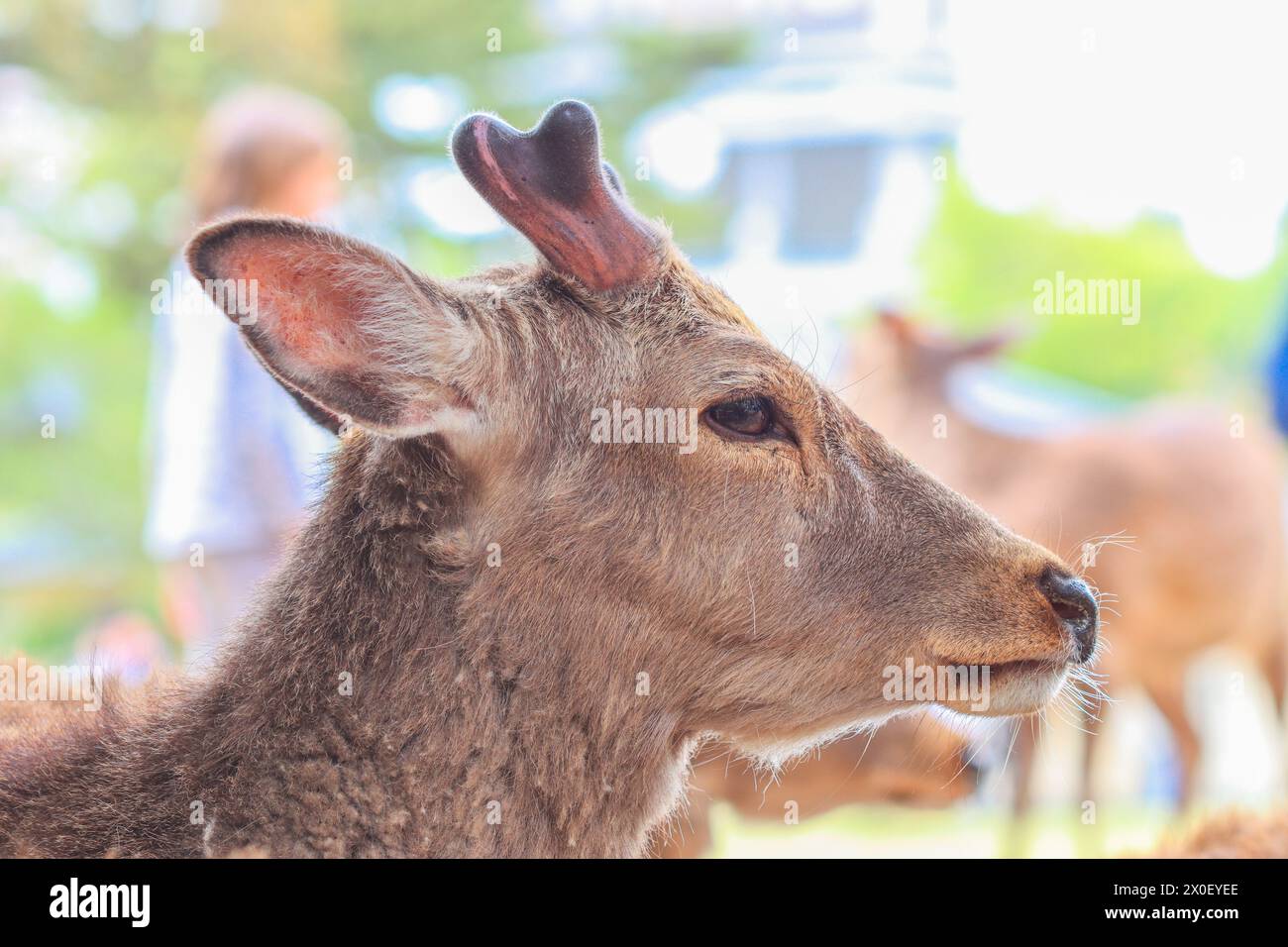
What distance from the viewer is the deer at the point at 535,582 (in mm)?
2828

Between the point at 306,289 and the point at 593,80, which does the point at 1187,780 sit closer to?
the point at 306,289

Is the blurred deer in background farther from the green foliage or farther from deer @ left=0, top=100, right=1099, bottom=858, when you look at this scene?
the green foliage

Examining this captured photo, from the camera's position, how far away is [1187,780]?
10133 millimetres

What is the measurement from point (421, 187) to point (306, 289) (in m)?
13.7

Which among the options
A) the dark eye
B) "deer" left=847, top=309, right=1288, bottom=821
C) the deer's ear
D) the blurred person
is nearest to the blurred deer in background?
the blurred person

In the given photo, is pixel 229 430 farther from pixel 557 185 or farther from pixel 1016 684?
pixel 1016 684

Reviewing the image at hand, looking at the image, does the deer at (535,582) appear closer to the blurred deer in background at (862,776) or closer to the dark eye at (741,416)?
the dark eye at (741,416)

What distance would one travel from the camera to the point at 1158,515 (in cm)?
970

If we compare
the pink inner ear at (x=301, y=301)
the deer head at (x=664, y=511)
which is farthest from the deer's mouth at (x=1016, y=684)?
the pink inner ear at (x=301, y=301)

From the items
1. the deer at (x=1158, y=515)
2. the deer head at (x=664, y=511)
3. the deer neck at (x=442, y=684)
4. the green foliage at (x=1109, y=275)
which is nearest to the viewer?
the deer neck at (x=442, y=684)

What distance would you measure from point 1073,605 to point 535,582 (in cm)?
118

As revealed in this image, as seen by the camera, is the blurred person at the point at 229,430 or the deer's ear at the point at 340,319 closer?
the deer's ear at the point at 340,319

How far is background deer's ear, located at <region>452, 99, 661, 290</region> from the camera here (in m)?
3.08
